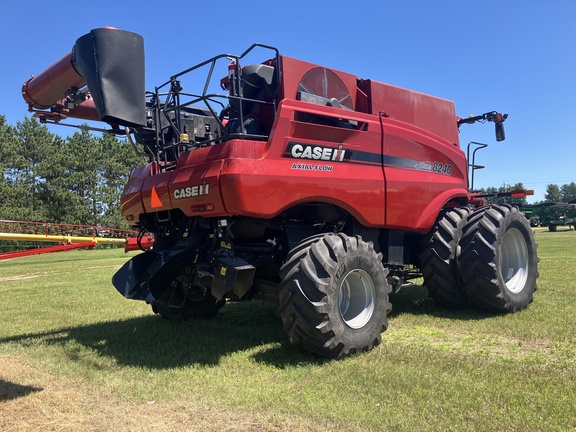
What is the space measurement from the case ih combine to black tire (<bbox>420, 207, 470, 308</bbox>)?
19mm

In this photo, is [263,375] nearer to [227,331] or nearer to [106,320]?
[227,331]

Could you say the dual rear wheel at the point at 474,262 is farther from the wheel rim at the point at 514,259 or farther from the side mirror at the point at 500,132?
the side mirror at the point at 500,132

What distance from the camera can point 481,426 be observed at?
288 cm

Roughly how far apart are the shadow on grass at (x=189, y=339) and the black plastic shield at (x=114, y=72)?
94.7 inches

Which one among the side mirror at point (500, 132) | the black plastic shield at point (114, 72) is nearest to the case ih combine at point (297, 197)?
the black plastic shield at point (114, 72)

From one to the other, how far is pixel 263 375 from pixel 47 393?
70.9 inches

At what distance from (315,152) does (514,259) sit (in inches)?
158

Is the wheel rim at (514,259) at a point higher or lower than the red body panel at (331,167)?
lower

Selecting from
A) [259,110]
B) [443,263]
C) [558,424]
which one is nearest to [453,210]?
[443,263]

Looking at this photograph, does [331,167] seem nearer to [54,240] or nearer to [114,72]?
[114,72]

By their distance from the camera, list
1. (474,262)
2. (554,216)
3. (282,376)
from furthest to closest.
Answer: (554,216) < (474,262) < (282,376)

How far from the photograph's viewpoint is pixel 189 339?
17.7ft

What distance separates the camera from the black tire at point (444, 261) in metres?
6.13

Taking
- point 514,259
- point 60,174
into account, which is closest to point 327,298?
point 514,259
